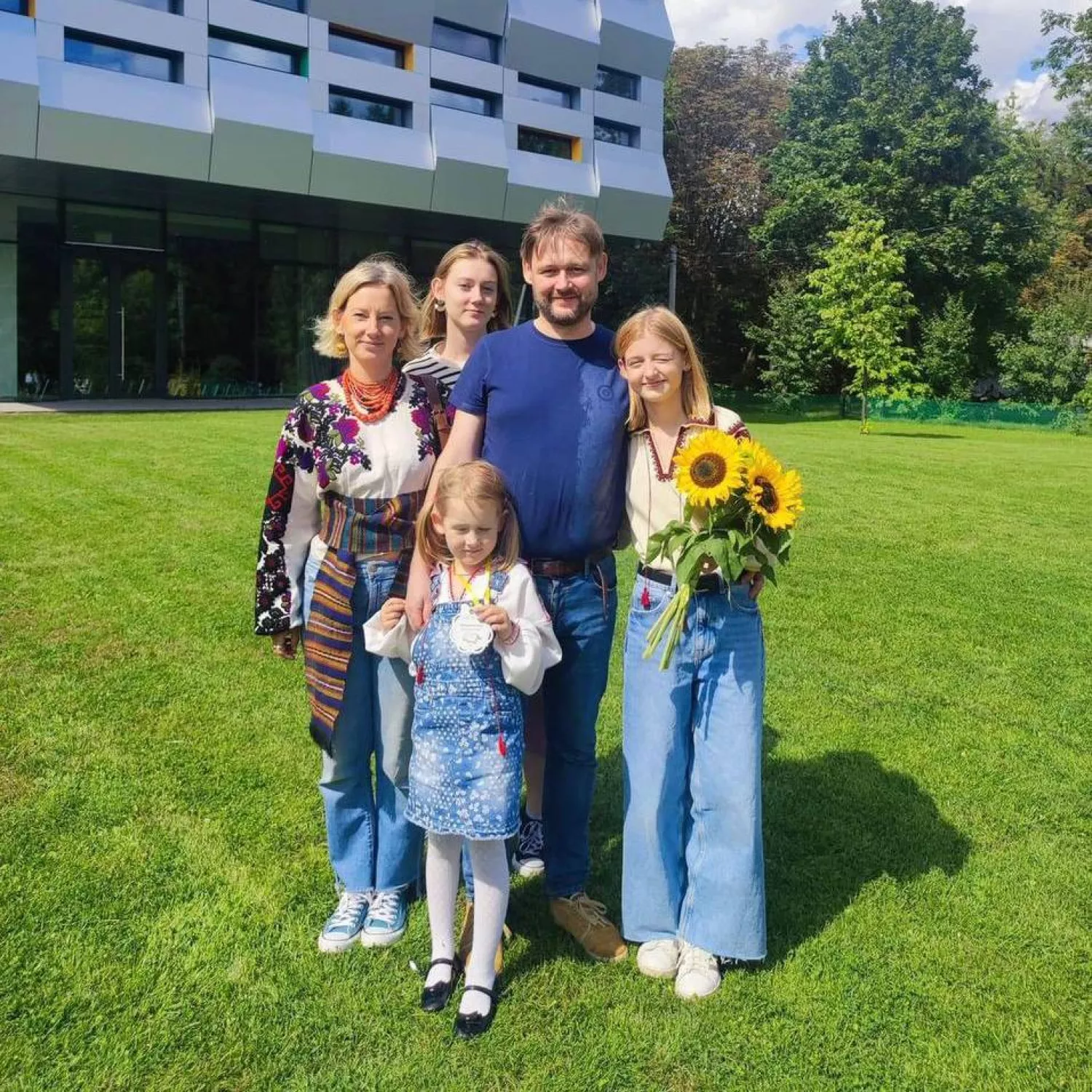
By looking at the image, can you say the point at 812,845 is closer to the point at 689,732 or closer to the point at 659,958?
the point at 659,958

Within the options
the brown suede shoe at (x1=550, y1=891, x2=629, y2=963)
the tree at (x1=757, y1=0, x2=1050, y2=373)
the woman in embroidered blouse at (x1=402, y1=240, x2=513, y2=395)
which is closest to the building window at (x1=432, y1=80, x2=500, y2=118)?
the tree at (x1=757, y1=0, x2=1050, y2=373)

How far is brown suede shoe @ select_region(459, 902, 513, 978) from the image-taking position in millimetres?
3029

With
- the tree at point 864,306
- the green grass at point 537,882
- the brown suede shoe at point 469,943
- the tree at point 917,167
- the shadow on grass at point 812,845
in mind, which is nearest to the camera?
the green grass at point 537,882

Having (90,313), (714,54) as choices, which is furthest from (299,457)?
(714,54)

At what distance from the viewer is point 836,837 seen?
396 centimetres

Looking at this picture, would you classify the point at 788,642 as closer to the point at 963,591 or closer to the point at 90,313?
the point at 963,591

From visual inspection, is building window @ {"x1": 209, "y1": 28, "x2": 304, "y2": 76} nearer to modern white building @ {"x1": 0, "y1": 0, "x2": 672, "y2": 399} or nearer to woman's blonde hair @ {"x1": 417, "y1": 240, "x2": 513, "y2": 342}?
modern white building @ {"x1": 0, "y1": 0, "x2": 672, "y2": 399}

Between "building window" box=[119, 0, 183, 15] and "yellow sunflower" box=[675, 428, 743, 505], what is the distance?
70.0 ft

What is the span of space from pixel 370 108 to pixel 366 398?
22.3 meters

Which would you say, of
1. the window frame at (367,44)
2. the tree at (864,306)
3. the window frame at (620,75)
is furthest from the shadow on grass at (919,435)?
the window frame at (367,44)

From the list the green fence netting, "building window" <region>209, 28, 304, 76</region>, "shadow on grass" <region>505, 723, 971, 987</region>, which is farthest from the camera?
the green fence netting

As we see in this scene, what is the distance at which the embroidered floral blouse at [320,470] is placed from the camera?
3004mm

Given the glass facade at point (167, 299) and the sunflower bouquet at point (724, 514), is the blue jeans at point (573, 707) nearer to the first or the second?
the sunflower bouquet at point (724, 514)

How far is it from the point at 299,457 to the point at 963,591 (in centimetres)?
647
